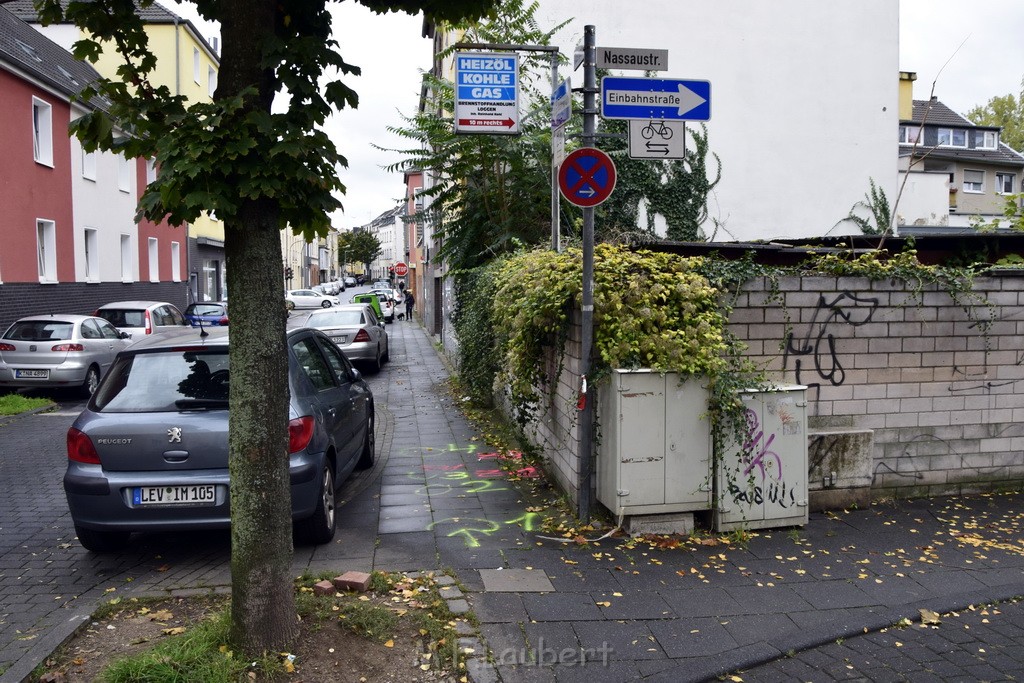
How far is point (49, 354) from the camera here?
603 inches

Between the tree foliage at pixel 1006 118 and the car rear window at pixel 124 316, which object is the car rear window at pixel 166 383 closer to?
the car rear window at pixel 124 316

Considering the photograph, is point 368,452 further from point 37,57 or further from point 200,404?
point 37,57

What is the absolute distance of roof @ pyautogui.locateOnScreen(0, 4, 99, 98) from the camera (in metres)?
20.6

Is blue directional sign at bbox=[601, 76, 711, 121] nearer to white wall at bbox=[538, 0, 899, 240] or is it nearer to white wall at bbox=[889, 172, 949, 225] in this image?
white wall at bbox=[538, 0, 899, 240]

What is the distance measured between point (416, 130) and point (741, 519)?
364 inches

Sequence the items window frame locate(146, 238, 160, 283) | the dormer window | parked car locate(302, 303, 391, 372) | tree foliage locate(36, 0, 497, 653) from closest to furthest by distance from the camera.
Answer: tree foliage locate(36, 0, 497, 653) < parked car locate(302, 303, 391, 372) < window frame locate(146, 238, 160, 283) < the dormer window

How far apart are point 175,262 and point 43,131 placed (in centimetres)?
1283

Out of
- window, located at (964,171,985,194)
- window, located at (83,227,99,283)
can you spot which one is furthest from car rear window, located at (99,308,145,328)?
window, located at (964,171,985,194)

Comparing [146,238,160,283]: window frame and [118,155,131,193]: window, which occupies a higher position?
[118,155,131,193]: window

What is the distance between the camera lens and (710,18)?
808 inches

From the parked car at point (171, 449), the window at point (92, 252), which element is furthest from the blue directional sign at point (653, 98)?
the window at point (92, 252)

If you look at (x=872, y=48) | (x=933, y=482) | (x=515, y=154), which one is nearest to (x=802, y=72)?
(x=872, y=48)

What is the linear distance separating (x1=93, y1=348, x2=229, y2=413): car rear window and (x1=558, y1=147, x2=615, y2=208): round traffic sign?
290 centimetres

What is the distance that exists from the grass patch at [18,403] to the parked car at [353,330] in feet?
19.3
